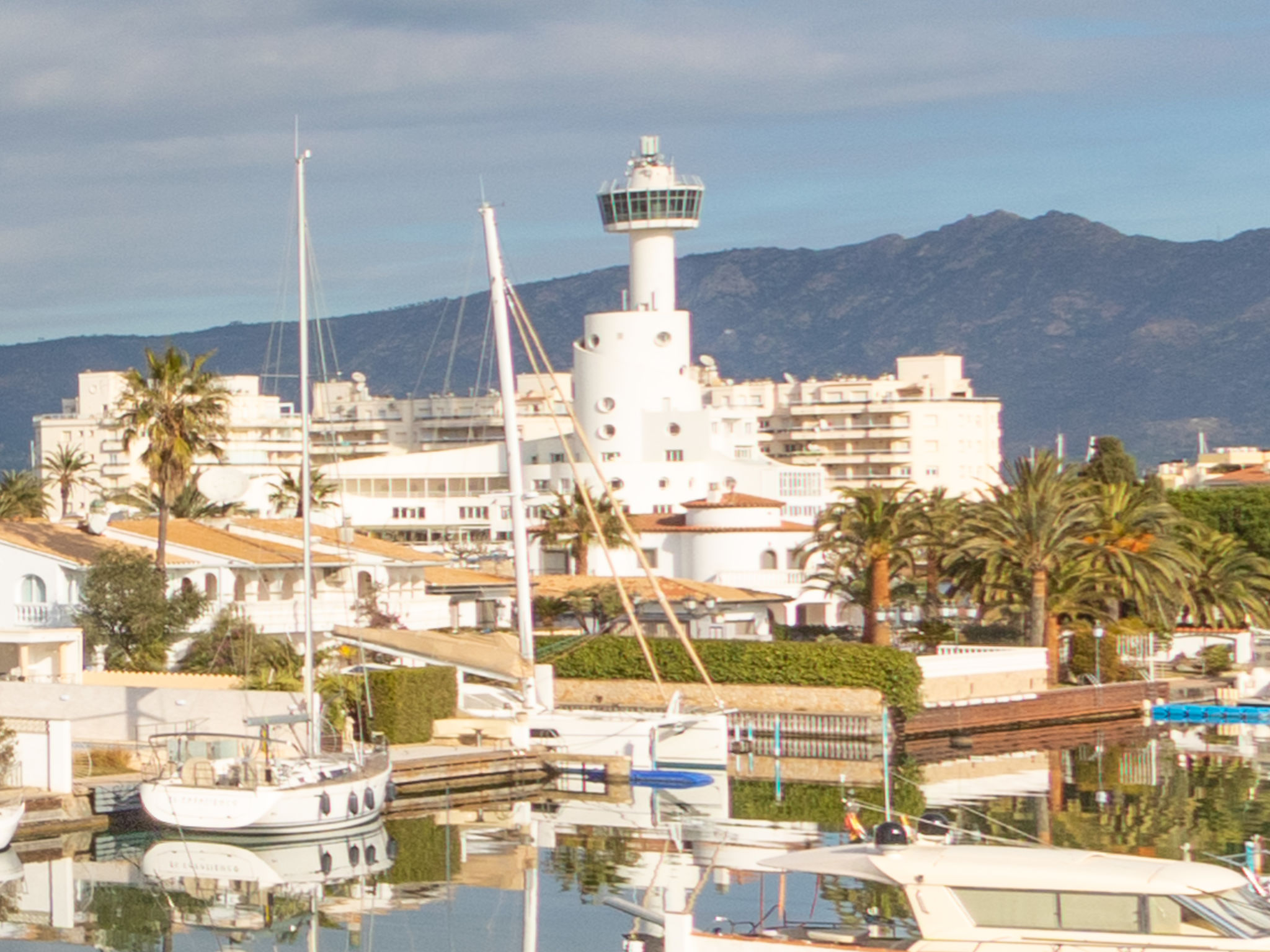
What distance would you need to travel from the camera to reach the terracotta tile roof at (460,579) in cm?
6931

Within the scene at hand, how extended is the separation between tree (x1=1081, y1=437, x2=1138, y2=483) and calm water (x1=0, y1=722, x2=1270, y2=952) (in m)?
33.5

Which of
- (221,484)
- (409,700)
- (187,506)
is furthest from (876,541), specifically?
(187,506)

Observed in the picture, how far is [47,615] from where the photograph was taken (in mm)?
53375

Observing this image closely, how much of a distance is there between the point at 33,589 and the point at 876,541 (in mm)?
23737

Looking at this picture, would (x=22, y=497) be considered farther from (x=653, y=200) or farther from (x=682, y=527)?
(x=653, y=200)

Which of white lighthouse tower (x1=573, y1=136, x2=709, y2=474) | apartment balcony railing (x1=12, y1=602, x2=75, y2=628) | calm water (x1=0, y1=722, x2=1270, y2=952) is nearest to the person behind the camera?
calm water (x1=0, y1=722, x2=1270, y2=952)

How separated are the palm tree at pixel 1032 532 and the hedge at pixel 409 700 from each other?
1859 centimetres

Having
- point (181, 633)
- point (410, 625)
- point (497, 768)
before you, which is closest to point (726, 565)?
point (410, 625)

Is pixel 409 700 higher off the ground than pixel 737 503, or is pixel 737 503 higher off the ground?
pixel 737 503

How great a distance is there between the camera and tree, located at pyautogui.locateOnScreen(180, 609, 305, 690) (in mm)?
51281

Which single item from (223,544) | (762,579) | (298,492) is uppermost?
(298,492)

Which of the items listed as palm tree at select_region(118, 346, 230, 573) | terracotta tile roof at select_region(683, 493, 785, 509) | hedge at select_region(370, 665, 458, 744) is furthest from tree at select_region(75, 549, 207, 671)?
terracotta tile roof at select_region(683, 493, 785, 509)

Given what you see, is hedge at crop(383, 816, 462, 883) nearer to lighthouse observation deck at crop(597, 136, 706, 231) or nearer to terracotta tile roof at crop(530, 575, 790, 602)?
terracotta tile roof at crop(530, 575, 790, 602)

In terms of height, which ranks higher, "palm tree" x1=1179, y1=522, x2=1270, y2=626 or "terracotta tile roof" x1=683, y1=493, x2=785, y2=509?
"terracotta tile roof" x1=683, y1=493, x2=785, y2=509
